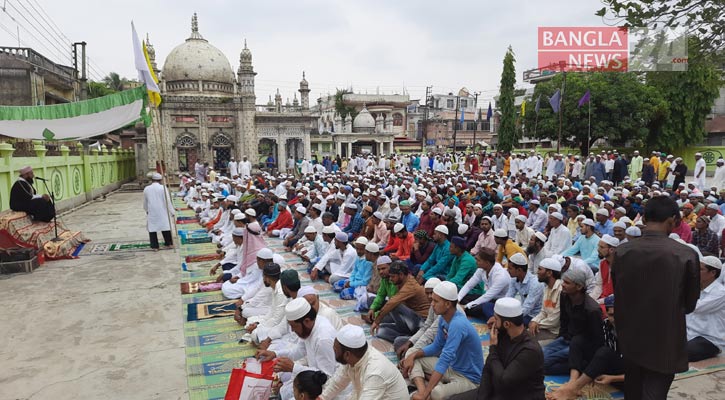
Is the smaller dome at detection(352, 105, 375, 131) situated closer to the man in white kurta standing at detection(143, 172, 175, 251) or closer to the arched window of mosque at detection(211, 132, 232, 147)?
the arched window of mosque at detection(211, 132, 232, 147)

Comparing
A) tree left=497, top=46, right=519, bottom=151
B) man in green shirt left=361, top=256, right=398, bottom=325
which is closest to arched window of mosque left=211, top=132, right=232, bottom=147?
tree left=497, top=46, right=519, bottom=151

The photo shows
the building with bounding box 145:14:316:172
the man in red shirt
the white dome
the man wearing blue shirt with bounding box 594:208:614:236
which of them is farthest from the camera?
the white dome

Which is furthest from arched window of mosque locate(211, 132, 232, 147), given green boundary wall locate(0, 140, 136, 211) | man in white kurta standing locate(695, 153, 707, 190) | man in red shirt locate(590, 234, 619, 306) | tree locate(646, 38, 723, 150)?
man in red shirt locate(590, 234, 619, 306)

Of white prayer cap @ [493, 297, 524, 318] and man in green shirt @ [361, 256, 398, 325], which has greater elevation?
white prayer cap @ [493, 297, 524, 318]

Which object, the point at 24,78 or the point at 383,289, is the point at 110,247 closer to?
the point at 383,289

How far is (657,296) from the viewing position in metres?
2.34

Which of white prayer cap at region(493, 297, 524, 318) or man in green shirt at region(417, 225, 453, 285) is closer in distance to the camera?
white prayer cap at region(493, 297, 524, 318)

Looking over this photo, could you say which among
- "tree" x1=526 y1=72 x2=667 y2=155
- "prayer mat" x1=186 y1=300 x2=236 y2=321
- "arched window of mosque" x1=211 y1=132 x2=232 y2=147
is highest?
"tree" x1=526 y1=72 x2=667 y2=155

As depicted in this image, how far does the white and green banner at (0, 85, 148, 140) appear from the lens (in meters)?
8.69

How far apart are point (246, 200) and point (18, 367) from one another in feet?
25.9

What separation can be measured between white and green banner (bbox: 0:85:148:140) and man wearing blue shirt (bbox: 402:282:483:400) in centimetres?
802

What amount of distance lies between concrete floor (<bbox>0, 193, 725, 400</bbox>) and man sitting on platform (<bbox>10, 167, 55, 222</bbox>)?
2.78 feet

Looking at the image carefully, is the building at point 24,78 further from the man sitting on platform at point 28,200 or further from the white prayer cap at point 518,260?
the white prayer cap at point 518,260

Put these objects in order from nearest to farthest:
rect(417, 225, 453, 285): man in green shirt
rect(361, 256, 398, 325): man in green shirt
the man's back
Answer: the man's back → rect(361, 256, 398, 325): man in green shirt → rect(417, 225, 453, 285): man in green shirt
